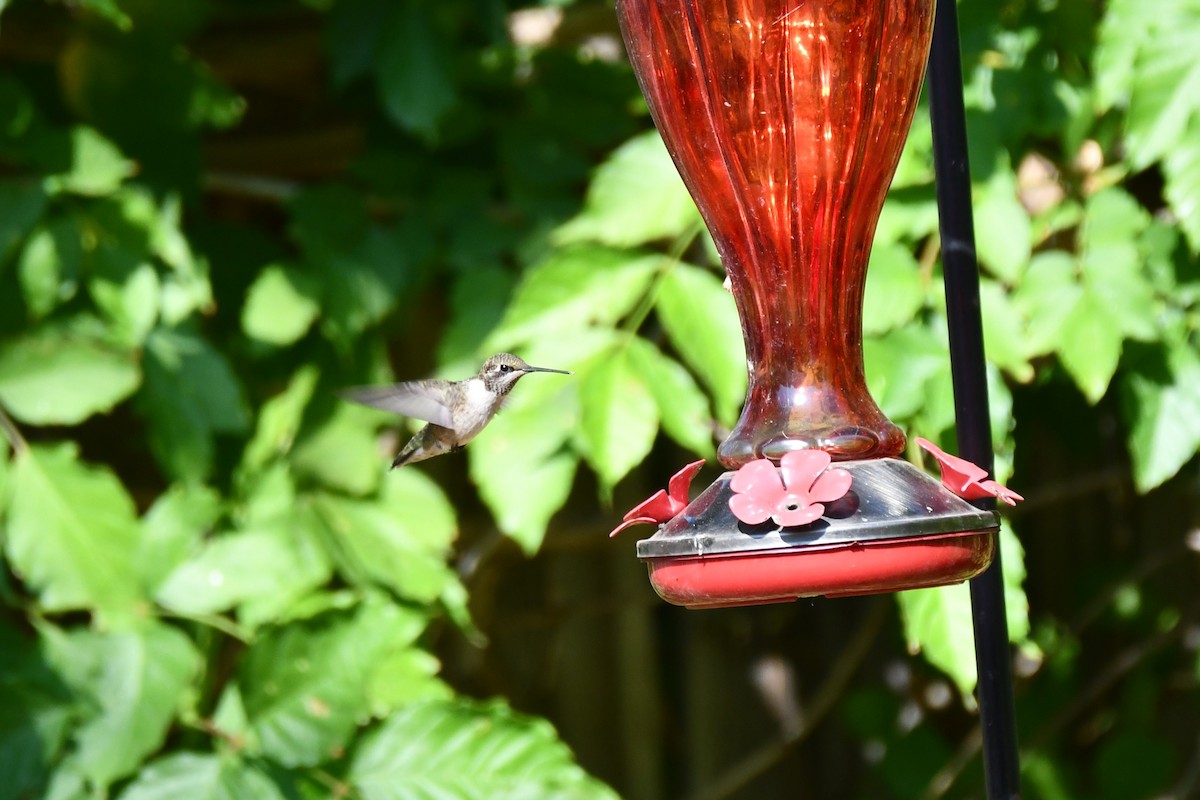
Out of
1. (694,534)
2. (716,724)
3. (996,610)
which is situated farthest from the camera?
(716,724)

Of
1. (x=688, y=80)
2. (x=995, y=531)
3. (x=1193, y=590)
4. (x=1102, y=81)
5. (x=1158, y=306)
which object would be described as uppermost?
(x=688, y=80)

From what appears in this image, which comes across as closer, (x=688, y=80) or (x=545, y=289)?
(x=688, y=80)

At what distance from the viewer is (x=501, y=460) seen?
2.07m

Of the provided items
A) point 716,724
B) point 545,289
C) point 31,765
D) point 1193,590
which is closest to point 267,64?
point 545,289

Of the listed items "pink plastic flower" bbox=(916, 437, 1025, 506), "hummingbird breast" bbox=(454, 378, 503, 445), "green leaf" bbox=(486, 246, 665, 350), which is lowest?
"hummingbird breast" bbox=(454, 378, 503, 445)

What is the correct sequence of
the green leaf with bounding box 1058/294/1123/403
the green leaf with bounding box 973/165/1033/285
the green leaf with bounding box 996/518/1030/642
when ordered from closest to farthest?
the green leaf with bounding box 996/518/1030/642
the green leaf with bounding box 1058/294/1123/403
the green leaf with bounding box 973/165/1033/285

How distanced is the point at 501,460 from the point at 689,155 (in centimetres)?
83

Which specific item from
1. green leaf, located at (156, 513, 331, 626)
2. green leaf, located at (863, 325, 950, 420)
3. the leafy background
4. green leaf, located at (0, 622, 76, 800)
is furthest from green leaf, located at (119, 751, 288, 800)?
green leaf, located at (863, 325, 950, 420)

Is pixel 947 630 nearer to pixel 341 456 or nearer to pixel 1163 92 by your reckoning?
pixel 1163 92

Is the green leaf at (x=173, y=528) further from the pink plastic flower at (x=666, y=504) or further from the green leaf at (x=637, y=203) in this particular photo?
the pink plastic flower at (x=666, y=504)

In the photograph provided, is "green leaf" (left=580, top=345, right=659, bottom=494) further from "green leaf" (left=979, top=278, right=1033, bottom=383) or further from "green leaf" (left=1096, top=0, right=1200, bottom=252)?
"green leaf" (left=1096, top=0, right=1200, bottom=252)

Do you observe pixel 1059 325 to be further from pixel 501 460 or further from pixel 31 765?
pixel 31 765

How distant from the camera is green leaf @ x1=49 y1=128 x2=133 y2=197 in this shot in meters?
2.29

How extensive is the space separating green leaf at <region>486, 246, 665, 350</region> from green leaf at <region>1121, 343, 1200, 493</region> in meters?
0.66
